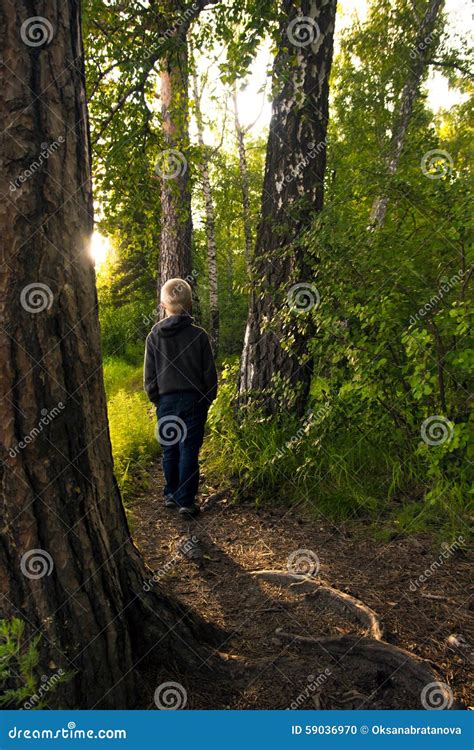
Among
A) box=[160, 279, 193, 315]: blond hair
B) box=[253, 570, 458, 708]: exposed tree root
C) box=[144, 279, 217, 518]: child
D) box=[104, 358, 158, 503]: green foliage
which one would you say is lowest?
box=[253, 570, 458, 708]: exposed tree root

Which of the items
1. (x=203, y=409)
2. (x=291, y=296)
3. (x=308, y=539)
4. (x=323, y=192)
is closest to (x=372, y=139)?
(x=323, y=192)

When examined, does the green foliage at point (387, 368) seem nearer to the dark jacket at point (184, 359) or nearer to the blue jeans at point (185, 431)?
the blue jeans at point (185, 431)

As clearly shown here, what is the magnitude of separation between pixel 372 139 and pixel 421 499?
13430 millimetres

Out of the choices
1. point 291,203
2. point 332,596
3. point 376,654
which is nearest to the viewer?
point 376,654

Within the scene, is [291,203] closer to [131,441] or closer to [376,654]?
[131,441]

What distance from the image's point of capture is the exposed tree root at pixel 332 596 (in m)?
2.67

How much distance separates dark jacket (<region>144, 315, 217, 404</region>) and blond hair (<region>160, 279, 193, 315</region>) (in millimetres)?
76

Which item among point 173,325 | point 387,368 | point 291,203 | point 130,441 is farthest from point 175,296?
point 130,441

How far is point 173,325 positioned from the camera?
4559 millimetres

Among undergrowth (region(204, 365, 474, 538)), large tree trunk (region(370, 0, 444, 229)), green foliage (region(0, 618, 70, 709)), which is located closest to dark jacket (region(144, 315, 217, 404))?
undergrowth (region(204, 365, 474, 538))

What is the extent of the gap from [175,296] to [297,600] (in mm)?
2814

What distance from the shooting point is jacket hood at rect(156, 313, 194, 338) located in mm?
4559

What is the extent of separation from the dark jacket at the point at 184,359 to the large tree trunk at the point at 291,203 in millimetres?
708

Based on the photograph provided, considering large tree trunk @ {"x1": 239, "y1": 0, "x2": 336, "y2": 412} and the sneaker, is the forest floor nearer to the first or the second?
the sneaker
